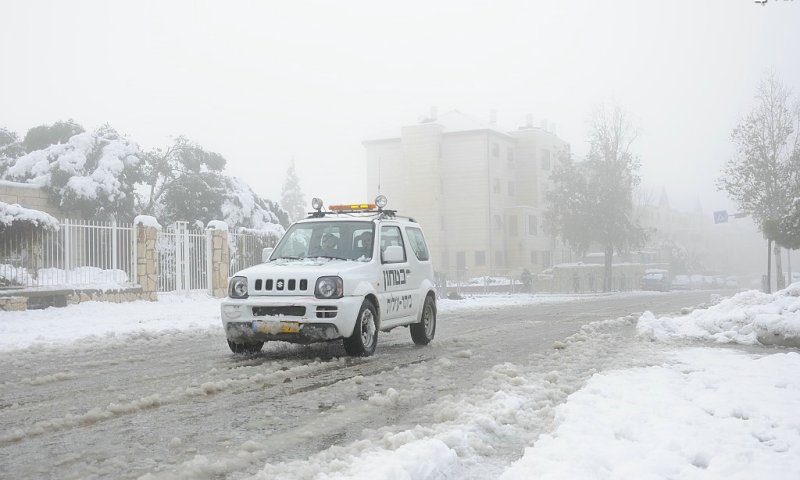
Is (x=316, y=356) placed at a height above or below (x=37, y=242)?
below

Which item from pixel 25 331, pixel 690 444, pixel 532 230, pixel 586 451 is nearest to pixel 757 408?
pixel 690 444

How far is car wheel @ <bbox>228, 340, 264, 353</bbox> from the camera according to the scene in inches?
380

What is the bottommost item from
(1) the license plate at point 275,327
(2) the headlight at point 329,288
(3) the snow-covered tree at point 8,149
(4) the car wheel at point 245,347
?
(4) the car wheel at point 245,347

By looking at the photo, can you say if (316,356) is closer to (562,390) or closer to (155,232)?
(562,390)

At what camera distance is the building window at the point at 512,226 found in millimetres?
62094

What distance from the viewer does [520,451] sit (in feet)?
16.4

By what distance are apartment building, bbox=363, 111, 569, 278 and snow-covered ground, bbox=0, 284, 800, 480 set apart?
48996 millimetres

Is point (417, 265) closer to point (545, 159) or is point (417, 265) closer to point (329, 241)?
point (329, 241)

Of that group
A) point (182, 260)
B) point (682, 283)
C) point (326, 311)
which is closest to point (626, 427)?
point (326, 311)

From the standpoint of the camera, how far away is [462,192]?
197ft

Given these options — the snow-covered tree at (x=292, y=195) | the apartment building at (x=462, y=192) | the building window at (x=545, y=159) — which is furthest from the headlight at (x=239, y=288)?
the snow-covered tree at (x=292, y=195)

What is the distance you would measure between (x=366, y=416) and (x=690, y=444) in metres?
2.39

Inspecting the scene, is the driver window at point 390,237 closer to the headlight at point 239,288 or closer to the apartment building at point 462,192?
the headlight at point 239,288

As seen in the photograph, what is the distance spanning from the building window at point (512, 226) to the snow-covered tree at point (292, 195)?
129 feet
